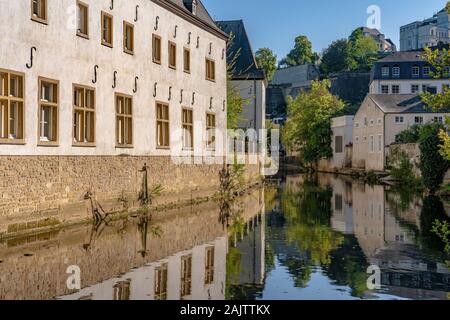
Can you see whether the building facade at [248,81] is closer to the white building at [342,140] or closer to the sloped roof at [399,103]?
the sloped roof at [399,103]

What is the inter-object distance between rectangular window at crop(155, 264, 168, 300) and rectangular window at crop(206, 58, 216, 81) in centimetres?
1894

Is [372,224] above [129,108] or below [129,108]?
below

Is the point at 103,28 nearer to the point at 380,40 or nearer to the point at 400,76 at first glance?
the point at 400,76

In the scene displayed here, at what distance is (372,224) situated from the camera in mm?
19000

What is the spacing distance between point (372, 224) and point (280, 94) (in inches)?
4281

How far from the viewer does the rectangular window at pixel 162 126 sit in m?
23.2

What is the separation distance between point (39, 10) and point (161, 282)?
9.29 metres

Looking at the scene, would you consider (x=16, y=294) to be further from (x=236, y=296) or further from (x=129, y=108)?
(x=129, y=108)

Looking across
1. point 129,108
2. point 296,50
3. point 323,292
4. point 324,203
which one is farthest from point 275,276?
point 296,50

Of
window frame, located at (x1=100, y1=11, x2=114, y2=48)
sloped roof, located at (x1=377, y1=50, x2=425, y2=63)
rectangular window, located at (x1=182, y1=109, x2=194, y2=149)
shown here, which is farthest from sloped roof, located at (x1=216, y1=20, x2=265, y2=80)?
sloped roof, located at (x1=377, y1=50, x2=425, y2=63)

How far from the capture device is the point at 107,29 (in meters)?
19.5

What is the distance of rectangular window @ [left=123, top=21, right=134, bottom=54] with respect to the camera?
67.6 feet

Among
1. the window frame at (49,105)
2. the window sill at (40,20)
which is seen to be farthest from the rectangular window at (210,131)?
the window sill at (40,20)

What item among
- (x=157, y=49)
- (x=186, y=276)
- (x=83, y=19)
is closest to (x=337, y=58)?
(x=157, y=49)
